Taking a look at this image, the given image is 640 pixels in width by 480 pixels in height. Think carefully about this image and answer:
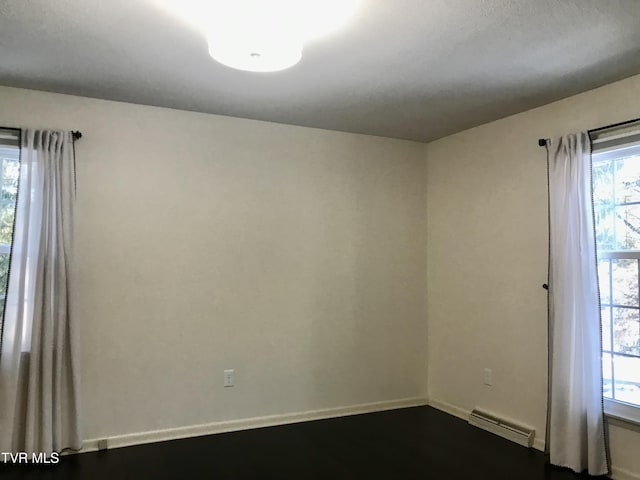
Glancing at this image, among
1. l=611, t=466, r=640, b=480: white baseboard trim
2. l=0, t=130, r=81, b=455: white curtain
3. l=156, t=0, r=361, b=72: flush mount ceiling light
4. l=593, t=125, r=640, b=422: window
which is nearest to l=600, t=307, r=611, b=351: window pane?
l=593, t=125, r=640, b=422: window

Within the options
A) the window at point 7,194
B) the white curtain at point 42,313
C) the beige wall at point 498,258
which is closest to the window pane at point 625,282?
the beige wall at point 498,258

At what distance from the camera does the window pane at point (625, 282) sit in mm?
3035

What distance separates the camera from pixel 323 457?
325 centimetres

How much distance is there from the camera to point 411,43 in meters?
2.49

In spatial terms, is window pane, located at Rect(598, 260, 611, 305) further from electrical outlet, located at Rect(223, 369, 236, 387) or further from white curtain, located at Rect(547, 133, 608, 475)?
electrical outlet, located at Rect(223, 369, 236, 387)

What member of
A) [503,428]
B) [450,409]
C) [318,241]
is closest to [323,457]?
[503,428]

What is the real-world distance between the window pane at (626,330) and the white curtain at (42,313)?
11.3 ft

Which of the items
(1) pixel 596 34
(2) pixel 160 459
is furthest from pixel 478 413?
(1) pixel 596 34

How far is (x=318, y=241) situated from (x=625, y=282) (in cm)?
220

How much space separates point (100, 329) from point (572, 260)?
124 inches

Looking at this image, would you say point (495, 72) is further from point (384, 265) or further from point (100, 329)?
point (100, 329)

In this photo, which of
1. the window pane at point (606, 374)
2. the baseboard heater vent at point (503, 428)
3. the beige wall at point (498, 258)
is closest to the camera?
the window pane at point (606, 374)

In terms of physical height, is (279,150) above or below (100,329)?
above

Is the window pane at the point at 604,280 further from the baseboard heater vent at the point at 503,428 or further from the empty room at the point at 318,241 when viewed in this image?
the baseboard heater vent at the point at 503,428
